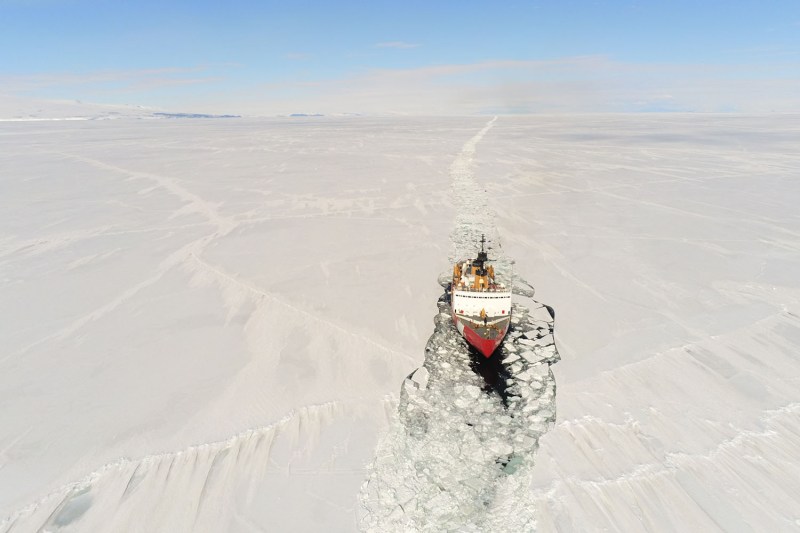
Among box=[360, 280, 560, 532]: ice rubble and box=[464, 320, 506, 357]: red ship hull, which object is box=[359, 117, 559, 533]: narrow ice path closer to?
box=[360, 280, 560, 532]: ice rubble

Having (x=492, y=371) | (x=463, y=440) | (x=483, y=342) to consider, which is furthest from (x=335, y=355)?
(x=463, y=440)

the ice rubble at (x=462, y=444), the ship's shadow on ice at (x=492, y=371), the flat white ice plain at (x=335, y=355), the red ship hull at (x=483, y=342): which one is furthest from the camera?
the red ship hull at (x=483, y=342)

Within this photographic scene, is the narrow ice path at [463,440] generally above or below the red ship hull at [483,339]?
below

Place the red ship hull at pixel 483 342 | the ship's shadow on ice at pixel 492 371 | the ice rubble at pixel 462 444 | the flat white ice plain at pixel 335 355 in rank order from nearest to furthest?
the ice rubble at pixel 462 444 → the flat white ice plain at pixel 335 355 → the ship's shadow on ice at pixel 492 371 → the red ship hull at pixel 483 342

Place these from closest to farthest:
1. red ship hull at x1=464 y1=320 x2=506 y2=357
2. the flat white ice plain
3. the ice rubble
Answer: the ice rubble → the flat white ice plain → red ship hull at x1=464 y1=320 x2=506 y2=357

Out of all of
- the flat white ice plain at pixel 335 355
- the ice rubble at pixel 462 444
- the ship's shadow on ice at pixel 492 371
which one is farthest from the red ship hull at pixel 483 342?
the flat white ice plain at pixel 335 355

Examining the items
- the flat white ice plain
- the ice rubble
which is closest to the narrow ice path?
the ice rubble

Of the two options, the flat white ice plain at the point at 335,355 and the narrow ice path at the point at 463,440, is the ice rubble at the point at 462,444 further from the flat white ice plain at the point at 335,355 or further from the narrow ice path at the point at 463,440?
the flat white ice plain at the point at 335,355
